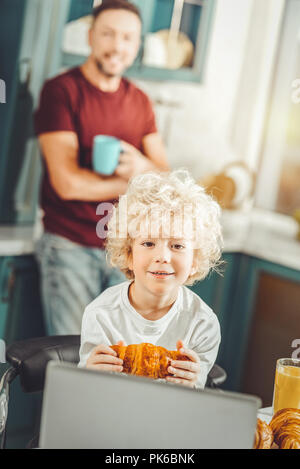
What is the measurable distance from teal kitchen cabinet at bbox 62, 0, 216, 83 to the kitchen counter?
1.70 ft

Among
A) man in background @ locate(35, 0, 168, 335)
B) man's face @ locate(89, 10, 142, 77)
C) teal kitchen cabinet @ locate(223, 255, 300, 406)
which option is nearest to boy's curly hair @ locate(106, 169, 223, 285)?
man in background @ locate(35, 0, 168, 335)

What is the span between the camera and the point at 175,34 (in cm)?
229

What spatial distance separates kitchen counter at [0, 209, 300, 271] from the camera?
189 cm

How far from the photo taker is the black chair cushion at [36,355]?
112 centimetres

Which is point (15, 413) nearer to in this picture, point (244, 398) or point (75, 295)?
point (75, 295)

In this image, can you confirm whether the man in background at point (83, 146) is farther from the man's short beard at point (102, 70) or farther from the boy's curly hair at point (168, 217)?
the boy's curly hair at point (168, 217)

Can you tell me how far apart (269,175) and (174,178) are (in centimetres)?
192

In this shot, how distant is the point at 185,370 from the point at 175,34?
165cm

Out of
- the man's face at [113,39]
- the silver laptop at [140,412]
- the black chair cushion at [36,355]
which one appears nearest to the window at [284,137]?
the man's face at [113,39]

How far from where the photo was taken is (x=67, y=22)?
2.02m

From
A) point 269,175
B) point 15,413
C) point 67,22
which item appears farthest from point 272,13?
point 15,413

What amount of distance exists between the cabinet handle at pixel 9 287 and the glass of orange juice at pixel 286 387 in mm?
1057

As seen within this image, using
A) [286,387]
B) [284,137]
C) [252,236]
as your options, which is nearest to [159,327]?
[286,387]

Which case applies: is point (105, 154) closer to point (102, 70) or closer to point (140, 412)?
point (102, 70)
